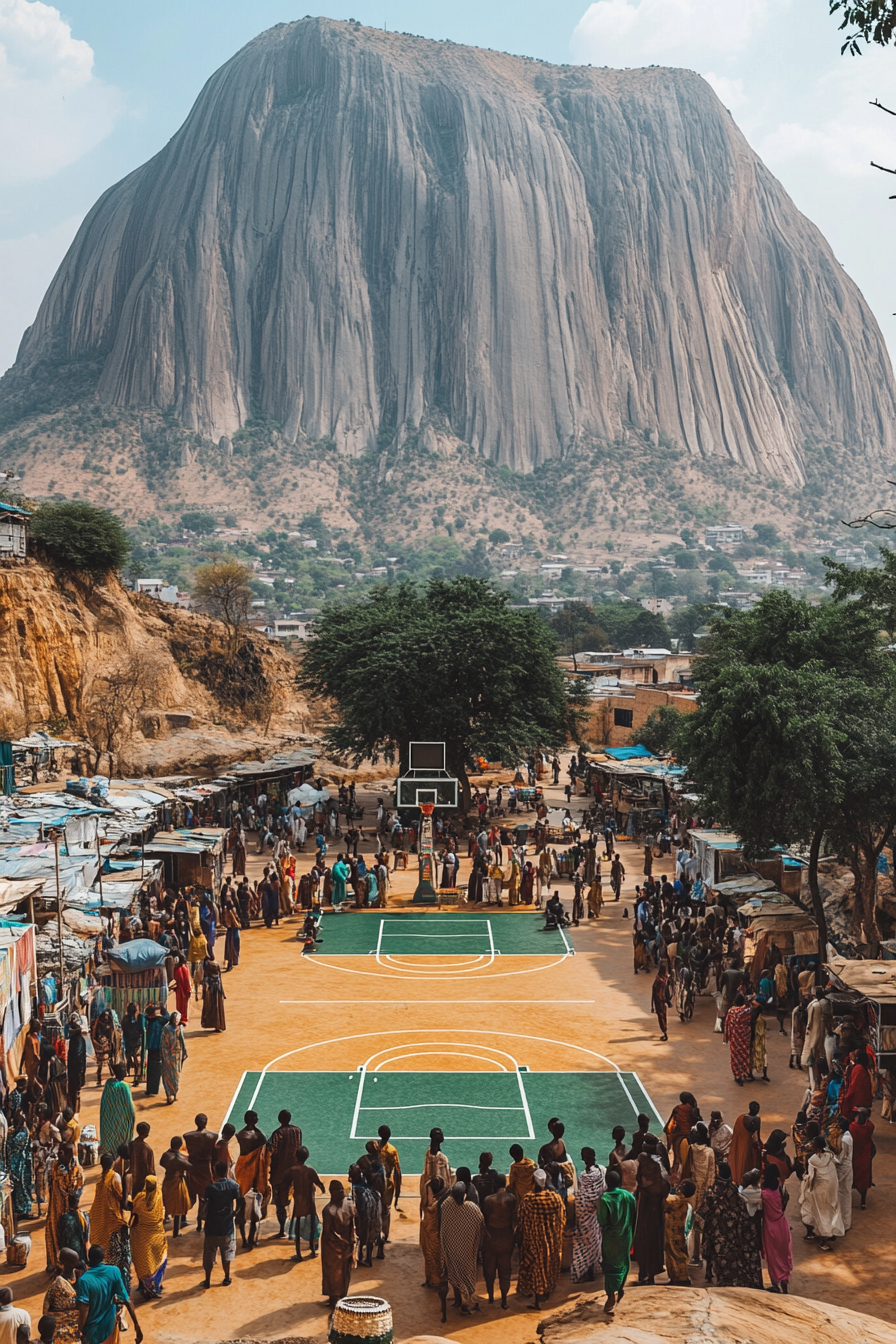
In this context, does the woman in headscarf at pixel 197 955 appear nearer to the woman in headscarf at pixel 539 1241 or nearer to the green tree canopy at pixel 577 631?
the woman in headscarf at pixel 539 1241

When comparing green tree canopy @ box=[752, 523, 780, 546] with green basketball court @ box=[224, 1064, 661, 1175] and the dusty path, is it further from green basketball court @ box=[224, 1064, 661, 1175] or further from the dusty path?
green basketball court @ box=[224, 1064, 661, 1175]

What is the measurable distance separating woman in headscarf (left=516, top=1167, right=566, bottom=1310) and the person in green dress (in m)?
0.44

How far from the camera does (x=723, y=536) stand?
136m

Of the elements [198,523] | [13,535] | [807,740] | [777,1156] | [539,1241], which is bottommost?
[539,1241]

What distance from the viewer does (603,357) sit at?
14212 centimetres

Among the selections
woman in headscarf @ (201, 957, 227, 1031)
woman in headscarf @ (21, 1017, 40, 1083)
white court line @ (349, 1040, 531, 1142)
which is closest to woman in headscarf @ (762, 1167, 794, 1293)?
white court line @ (349, 1040, 531, 1142)

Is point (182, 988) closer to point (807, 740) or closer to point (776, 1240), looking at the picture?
point (776, 1240)

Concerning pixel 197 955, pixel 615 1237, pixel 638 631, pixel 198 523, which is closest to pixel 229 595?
pixel 197 955

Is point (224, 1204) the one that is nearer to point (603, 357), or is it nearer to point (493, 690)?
point (493, 690)

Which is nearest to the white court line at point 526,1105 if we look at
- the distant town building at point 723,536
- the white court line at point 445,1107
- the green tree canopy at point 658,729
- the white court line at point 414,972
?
the white court line at point 445,1107

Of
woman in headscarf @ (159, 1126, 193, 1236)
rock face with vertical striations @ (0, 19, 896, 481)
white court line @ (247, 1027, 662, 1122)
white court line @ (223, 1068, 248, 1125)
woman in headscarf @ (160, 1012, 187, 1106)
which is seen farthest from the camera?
rock face with vertical striations @ (0, 19, 896, 481)

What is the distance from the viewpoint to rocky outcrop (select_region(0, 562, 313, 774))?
→ 4094 centimetres

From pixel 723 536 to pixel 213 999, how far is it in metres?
124

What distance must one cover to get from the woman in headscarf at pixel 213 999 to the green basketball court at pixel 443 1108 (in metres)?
1.93
